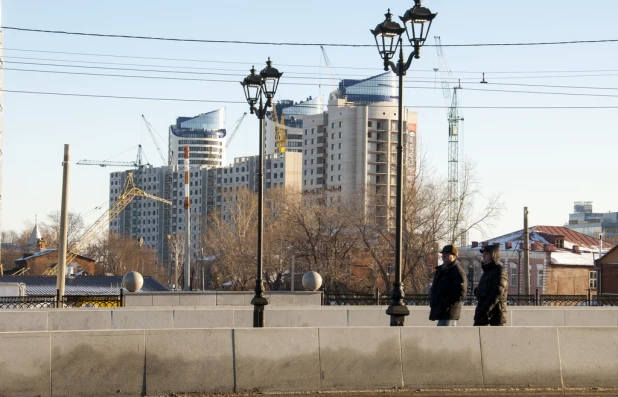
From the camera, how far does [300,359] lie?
13.9m

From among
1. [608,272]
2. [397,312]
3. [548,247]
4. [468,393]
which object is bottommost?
[608,272]

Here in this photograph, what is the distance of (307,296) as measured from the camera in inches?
1239

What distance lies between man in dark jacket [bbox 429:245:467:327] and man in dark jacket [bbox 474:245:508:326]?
0.94ft

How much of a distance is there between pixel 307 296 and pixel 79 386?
18.6 metres

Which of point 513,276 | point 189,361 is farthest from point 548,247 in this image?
point 189,361

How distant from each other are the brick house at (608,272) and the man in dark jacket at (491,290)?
197ft

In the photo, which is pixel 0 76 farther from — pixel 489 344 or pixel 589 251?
pixel 489 344

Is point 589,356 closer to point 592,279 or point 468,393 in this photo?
point 468,393

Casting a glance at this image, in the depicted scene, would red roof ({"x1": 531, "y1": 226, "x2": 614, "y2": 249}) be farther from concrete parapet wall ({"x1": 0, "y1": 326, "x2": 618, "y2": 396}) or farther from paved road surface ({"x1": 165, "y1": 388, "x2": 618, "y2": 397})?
paved road surface ({"x1": 165, "y1": 388, "x2": 618, "y2": 397})

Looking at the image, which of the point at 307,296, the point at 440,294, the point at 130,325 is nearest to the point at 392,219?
the point at 307,296

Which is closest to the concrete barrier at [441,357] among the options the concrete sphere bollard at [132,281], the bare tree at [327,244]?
the concrete sphere bollard at [132,281]

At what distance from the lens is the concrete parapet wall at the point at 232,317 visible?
2341cm

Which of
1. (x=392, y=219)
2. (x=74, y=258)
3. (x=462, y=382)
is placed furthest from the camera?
(x=74, y=258)

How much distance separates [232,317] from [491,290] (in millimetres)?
11871
